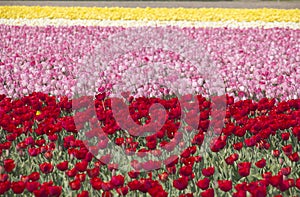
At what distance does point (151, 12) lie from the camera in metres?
16.5

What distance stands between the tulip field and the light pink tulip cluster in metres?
0.03

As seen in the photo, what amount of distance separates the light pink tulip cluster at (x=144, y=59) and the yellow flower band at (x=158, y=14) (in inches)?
153

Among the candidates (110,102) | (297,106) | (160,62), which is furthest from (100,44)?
(297,106)

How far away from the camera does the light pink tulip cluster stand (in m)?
6.65

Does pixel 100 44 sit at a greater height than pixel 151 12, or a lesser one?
lesser

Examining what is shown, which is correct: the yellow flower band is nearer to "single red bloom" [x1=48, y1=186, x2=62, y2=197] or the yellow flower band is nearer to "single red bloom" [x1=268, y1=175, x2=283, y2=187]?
"single red bloom" [x1=268, y1=175, x2=283, y2=187]

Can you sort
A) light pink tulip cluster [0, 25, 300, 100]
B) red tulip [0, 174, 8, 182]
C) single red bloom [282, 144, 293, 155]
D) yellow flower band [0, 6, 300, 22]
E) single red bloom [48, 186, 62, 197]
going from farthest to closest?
yellow flower band [0, 6, 300, 22] → light pink tulip cluster [0, 25, 300, 100] → single red bloom [282, 144, 293, 155] → red tulip [0, 174, 8, 182] → single red bloom [48, 186, 62, 197]

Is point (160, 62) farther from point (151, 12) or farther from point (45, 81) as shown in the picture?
point (151, 12)

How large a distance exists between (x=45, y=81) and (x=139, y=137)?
9.28 feet

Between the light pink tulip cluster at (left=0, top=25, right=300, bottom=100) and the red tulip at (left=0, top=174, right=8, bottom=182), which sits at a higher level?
the light pink tulip cluster at (left=0, top=25, right=300, bottom=100)

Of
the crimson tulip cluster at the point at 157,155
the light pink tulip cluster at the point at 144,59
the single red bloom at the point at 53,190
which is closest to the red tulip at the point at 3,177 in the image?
the crimson tulip cluster at the point at 157,155

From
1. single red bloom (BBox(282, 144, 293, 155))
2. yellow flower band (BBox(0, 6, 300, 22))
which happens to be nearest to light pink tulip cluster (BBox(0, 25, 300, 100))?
single red bloom (BBox(282, 144, 293, 155))

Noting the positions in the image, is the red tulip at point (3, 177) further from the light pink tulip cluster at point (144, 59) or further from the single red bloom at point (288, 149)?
the light pink tulip cluster at point (144, 59)

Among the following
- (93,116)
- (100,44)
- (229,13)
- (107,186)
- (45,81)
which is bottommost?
(107,186)
